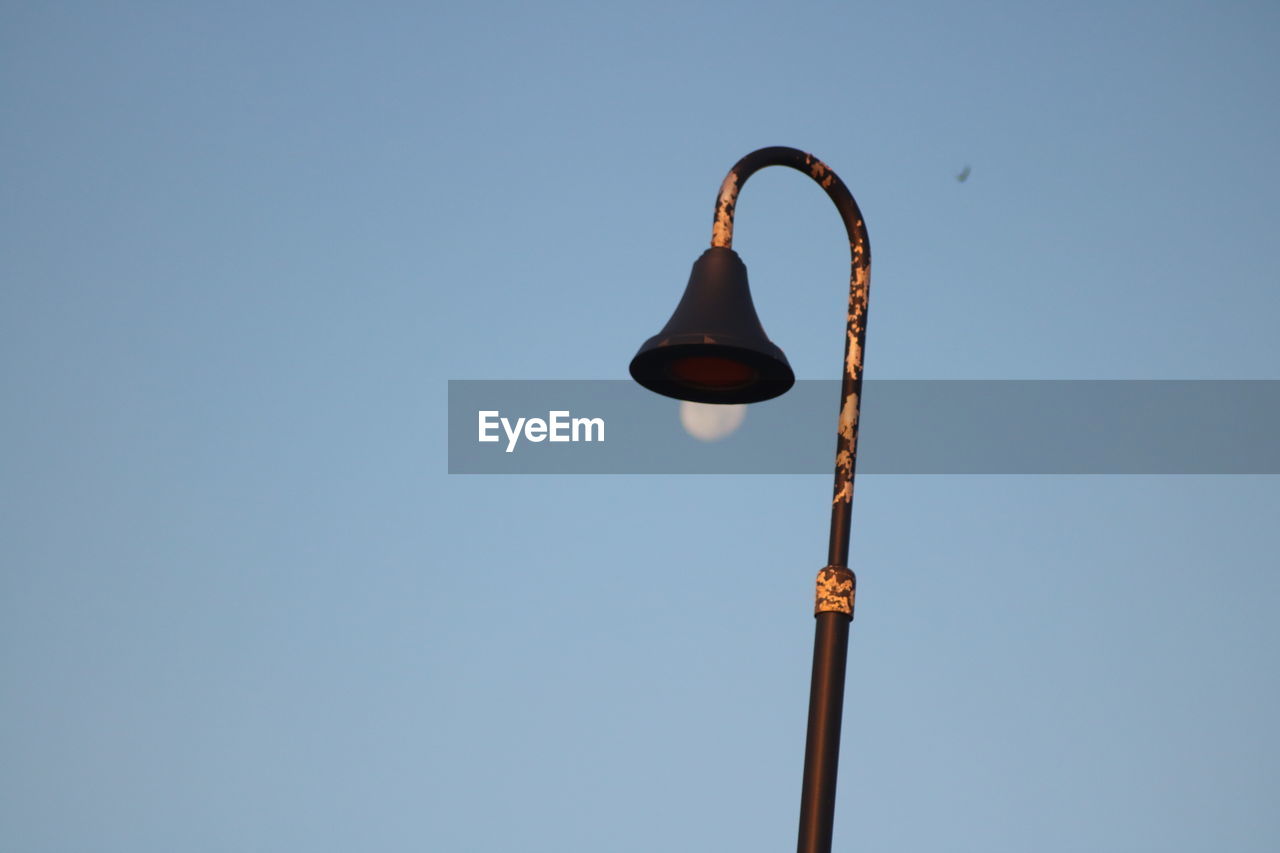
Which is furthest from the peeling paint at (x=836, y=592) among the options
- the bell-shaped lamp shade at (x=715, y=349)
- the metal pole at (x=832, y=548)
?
the bell-shaped lamp shade at (x=715, y=349)

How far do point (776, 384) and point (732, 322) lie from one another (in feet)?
1.90

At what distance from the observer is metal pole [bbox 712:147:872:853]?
18.2 feet

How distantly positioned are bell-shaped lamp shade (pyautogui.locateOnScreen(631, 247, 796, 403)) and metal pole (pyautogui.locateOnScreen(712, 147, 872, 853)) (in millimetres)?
261

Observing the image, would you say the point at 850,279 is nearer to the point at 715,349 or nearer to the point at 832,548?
the point at 715,349

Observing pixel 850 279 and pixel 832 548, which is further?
pixel 850 279

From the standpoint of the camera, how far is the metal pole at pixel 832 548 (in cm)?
554

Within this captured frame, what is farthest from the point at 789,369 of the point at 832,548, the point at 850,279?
the point at 832,548

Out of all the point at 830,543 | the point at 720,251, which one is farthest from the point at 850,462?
the point at 720,251

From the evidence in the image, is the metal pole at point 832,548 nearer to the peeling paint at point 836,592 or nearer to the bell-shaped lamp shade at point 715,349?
the peeling paint at point 836,592

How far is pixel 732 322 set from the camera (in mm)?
6508

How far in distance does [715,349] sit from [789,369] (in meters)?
0.54

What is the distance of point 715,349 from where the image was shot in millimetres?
6434

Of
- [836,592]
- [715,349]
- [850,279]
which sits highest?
[850,279]

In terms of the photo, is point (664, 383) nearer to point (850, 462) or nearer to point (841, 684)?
point (850, 462)
